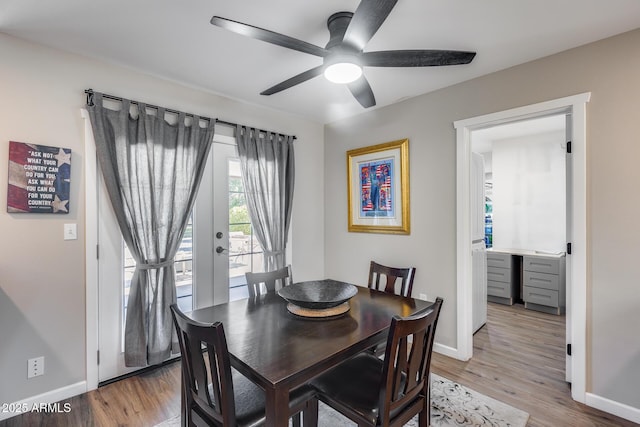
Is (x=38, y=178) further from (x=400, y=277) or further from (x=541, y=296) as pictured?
(x=541, y=296)

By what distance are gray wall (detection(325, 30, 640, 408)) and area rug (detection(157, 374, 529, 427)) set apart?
2.02 ft

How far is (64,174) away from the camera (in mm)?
2121

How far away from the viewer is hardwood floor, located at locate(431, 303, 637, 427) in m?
1.97

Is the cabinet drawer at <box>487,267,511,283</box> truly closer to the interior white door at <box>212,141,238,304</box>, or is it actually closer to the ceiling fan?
the ceiling fan

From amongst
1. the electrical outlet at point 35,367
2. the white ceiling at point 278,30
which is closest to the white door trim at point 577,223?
the white ceiling at point 278,30

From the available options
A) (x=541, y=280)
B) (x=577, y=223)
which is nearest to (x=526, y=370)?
(x=577, y=223)

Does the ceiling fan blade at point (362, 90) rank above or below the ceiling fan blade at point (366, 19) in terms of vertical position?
below

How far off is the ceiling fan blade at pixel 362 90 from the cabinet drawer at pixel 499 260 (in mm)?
3315

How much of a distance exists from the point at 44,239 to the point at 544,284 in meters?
5.22

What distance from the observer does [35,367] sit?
2.02 meters

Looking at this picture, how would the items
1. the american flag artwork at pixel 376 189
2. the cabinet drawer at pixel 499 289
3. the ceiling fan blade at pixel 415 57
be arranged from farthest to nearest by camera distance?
the cabinet drawer at pixel 499 289, the american flag artwork at pixel 376 189, the ceiling fan blade at pixel 415 57

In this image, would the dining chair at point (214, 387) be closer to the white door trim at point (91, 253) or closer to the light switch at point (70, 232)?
the white door trim at point (91, 253)

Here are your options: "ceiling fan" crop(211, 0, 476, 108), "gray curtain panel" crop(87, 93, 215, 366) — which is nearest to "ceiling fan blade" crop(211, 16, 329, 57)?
"ceiling fan" crop(211, 0, 476, 108)

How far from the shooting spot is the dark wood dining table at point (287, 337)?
43.8 inches
